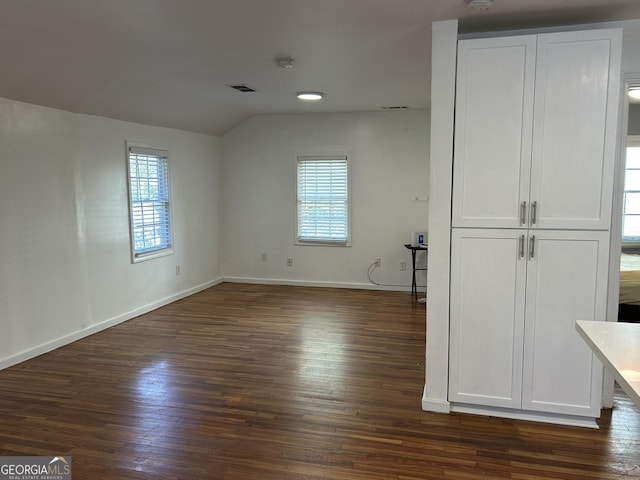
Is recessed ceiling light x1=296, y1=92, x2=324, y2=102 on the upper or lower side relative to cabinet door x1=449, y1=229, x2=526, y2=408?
A: upper

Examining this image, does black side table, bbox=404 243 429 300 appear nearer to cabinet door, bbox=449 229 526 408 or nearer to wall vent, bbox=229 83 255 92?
wall vent, bbox=229 83 255 92

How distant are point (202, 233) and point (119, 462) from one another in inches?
164

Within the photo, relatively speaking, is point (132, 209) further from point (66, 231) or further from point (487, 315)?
point (487, 315)

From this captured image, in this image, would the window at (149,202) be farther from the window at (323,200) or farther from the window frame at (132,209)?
the window at (323,200)

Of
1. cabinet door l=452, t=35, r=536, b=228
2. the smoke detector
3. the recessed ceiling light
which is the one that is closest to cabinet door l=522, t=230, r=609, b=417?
cabinet door l=452, t=35, r=536, b=228

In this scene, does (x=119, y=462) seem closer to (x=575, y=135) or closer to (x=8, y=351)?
(x=8, y=351)

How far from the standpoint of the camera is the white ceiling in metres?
2.43

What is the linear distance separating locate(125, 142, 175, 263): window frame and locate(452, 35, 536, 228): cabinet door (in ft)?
11.7

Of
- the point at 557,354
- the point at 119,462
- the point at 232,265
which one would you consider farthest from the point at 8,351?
the point at 557,354

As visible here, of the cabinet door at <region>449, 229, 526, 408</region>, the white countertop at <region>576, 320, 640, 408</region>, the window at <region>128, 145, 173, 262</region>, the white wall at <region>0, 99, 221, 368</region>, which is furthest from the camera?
the window at <region>128, 145, 173, 262</region>

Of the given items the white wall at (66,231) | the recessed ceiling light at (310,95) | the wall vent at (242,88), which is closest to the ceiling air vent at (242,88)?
the wall vent at (242,88)

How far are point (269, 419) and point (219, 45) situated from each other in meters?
2.48

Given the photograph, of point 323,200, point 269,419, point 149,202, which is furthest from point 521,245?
point 149,202

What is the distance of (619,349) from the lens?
4.57ft
